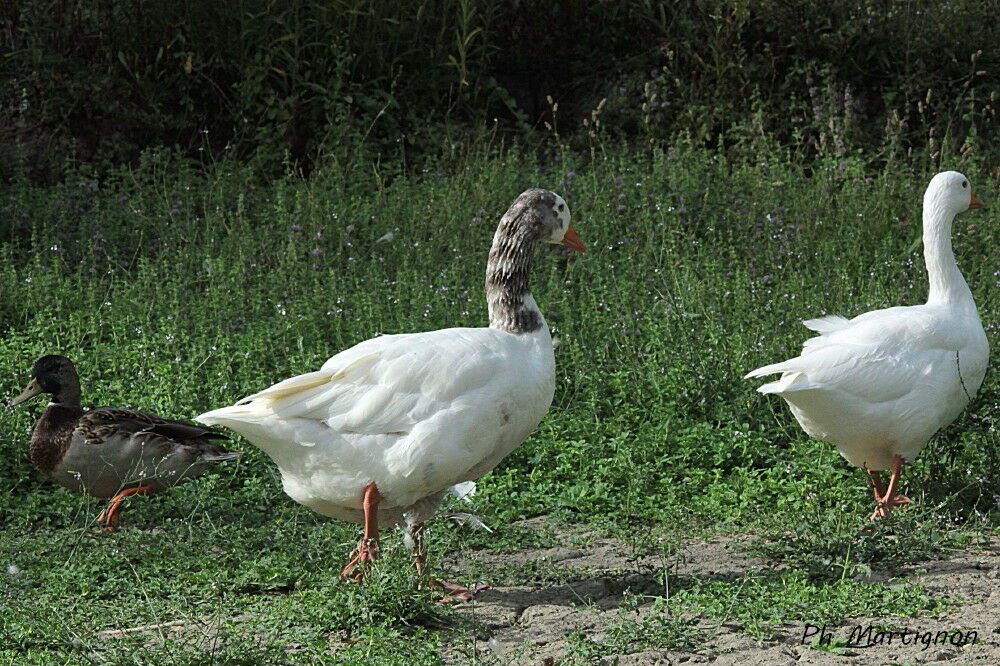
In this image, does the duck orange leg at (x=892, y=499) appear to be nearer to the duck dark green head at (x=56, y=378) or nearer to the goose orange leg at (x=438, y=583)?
the goose orange leg at (x=438, y=583)

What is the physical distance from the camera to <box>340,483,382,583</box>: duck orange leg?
15.9ft

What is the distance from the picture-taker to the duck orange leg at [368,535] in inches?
191

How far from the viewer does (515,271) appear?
213 inches

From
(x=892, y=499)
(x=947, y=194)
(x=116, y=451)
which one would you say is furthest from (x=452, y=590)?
(x=947, y=194)

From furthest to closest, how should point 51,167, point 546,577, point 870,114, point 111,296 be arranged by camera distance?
point 870,114, point 51,167, point 111,296, point 546,577

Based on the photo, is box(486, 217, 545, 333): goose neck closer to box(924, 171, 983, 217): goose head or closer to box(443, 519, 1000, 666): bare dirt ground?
box(443, 519, 1000, 666): bare dirt ground

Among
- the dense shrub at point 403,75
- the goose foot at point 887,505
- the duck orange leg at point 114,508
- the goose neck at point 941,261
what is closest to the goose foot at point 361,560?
the duck orange leg at point 114,508

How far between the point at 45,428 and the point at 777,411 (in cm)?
366

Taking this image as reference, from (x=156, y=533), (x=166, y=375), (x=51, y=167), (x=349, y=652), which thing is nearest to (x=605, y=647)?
(x=349, y=652)

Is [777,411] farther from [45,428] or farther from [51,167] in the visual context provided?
[51,167]

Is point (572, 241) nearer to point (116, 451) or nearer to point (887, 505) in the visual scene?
point (887, 505)

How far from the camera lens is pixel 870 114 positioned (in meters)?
11.7

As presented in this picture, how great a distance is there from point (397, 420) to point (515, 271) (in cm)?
88

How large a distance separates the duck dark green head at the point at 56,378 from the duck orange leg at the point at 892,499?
12.5 ft
